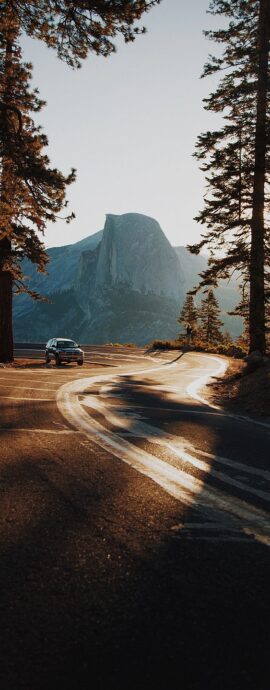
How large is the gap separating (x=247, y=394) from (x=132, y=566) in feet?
29.0

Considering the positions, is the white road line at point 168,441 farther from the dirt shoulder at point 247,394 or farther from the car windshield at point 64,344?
the car windshield at point 64,344

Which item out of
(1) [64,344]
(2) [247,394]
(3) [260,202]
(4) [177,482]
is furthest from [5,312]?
(4) [177,482]

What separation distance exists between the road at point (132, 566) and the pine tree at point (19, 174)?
11.1m

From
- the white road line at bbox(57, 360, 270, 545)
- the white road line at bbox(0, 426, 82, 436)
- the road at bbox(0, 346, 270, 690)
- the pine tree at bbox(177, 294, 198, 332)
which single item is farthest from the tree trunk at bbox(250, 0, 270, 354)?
the pine tree at bbox(177, 294, 198, 332)

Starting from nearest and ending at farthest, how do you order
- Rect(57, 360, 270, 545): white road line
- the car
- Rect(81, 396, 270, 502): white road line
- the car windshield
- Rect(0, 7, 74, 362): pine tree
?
1. Rect(57, 360, 270, 545): white road line
2. Rect(81, 396, 270, 502): white road line
3. Rect(0, 7, 74, 362): pine tree
4. the car
5. the car windshield

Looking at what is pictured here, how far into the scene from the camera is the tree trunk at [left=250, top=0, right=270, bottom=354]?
17.5m

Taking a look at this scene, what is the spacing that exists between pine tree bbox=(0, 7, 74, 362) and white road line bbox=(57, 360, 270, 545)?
10.3 metres

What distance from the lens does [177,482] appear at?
3502 mm

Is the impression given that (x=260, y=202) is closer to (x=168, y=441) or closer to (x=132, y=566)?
(x=168, y=441)

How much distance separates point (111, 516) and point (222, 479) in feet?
3.96

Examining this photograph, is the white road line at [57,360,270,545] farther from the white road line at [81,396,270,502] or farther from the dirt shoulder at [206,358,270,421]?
the dirt shoulder at [206,358,270,421]

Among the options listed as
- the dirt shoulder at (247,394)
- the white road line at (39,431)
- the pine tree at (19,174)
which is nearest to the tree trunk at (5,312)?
the pine tree at (19,174)

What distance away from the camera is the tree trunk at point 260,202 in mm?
17547

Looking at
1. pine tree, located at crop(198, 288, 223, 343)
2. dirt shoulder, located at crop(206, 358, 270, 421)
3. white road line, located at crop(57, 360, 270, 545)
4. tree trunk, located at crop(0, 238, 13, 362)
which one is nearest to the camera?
white road line, located at crop(57, 360, 270, 545)
